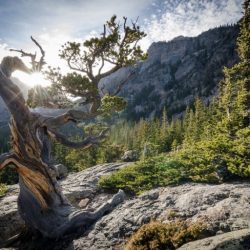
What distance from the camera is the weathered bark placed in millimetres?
9906

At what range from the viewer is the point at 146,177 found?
561 inches

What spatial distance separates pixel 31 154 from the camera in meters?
10.2

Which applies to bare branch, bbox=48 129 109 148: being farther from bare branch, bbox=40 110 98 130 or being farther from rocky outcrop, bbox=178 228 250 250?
rocky outcrop, bbox=178 228 250 250

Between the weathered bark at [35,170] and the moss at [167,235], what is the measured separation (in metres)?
3.60

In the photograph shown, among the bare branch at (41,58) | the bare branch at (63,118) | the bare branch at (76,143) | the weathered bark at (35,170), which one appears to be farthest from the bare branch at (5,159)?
the bare branch at (41,58)

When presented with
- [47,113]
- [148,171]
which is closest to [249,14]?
[148,171]

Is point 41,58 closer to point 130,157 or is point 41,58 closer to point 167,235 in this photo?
point 167,235

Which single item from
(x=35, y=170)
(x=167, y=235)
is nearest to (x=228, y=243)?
(x=167, y=235)

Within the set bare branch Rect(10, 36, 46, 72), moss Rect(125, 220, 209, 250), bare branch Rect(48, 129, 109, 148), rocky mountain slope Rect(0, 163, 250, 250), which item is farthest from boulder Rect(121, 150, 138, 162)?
moss Rect(125, 220, 209, 250)

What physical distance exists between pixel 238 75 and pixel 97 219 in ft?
69.2

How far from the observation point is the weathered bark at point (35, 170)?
32.5ft

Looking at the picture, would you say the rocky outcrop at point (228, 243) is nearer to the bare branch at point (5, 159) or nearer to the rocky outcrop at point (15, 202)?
the bare branch at point (5, 159)

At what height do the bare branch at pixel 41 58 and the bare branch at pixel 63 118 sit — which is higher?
the bare branch at pixel 41 58

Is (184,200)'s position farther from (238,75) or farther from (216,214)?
(238,75)
